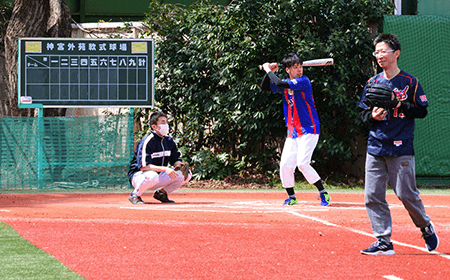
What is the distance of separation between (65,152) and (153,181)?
4.44 metres

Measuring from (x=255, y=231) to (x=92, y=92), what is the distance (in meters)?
7.94

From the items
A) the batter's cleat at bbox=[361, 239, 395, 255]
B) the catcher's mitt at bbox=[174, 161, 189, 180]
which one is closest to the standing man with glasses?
the batter's cleat at bbox=[361, 239, 395, 255]

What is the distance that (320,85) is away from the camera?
13.2 metres

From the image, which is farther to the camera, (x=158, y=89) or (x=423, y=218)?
Answer: (x=158, y=89)

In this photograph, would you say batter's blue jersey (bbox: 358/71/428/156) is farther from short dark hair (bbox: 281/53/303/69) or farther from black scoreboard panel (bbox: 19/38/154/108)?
black scoreboard panel (bbox: 19/38/154/108)

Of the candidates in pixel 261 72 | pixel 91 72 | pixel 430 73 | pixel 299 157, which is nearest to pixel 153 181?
pixel 299 157

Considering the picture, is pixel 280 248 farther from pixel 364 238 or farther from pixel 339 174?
pixel 339 174

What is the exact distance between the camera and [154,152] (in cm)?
907

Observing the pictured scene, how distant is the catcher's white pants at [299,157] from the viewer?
27.7ft

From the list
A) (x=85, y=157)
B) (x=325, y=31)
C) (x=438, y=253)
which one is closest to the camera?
(x=438, y=253)

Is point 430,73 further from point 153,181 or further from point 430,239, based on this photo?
point 430,239

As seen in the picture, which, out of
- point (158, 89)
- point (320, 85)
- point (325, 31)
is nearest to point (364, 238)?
point (320, 85)

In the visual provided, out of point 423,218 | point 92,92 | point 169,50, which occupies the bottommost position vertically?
point 423,218

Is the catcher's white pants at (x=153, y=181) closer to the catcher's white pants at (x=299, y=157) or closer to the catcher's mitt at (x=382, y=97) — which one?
the catcher's white pants at (x=299, y=157)
